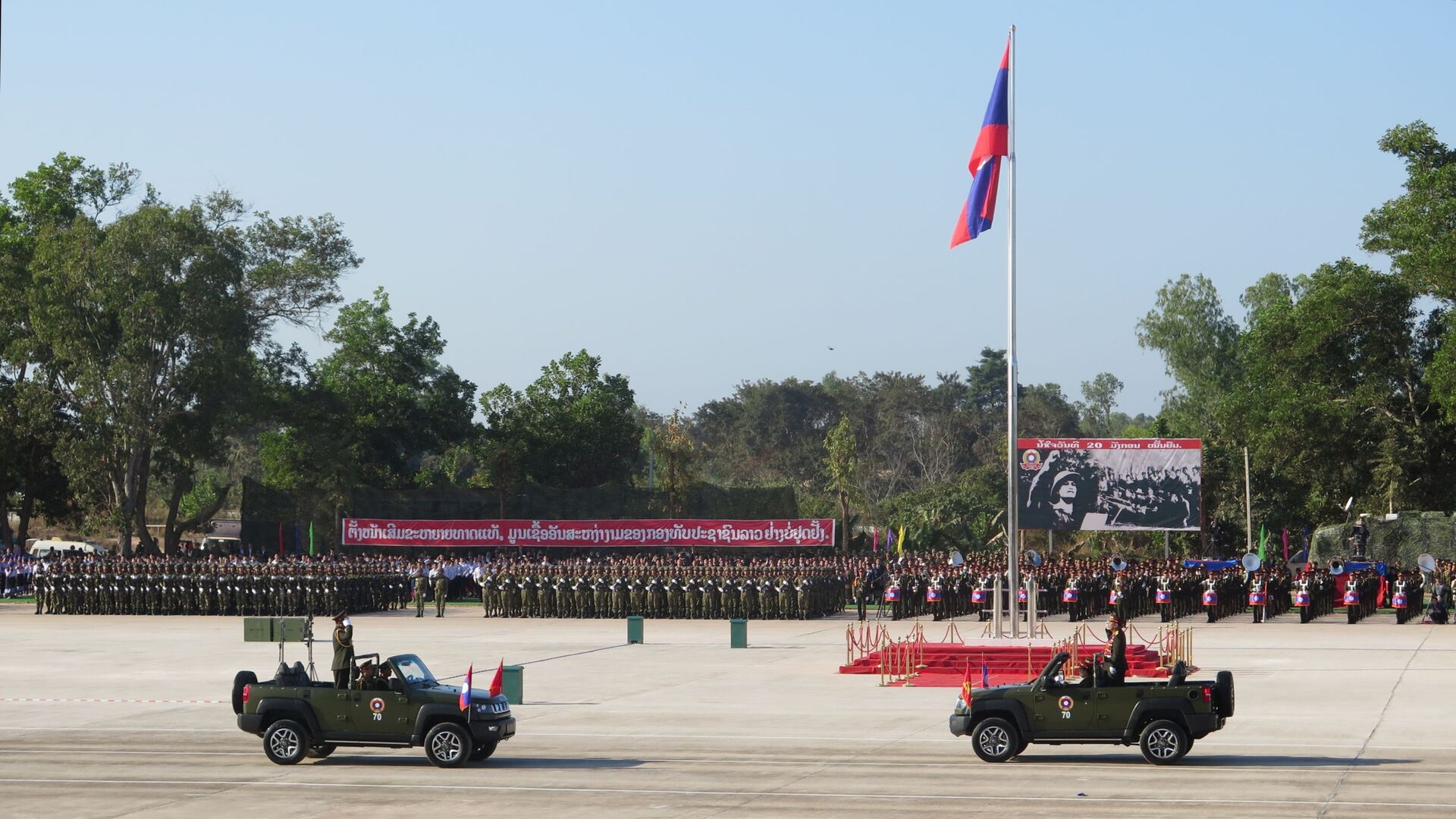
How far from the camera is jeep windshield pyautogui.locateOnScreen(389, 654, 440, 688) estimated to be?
18125 millimetres

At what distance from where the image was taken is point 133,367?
5791 centimetres

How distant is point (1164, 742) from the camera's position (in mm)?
17734

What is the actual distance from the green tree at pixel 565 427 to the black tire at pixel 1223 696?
5257 cm

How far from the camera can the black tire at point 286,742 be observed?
59.4 ft

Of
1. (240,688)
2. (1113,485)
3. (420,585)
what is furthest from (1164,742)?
(420,585)

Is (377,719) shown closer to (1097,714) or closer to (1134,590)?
(1097,714)

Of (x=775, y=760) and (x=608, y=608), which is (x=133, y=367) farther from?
(x=775, y=760)

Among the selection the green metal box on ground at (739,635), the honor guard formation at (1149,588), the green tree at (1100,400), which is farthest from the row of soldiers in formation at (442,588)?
the green tree at (1100,400)

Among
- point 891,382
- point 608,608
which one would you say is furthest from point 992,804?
point 891,382

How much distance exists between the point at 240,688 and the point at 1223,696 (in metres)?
11.1

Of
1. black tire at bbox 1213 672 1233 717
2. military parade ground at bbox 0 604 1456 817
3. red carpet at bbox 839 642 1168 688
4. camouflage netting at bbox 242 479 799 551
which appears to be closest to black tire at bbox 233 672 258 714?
military parade ground at bbox 0 604 1456 817

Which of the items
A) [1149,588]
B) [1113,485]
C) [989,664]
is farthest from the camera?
[1113,485]

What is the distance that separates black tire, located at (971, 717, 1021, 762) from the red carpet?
348 inches

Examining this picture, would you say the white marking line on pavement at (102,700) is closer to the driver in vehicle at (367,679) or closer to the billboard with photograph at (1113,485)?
the driver in vehicle at (367,679)
